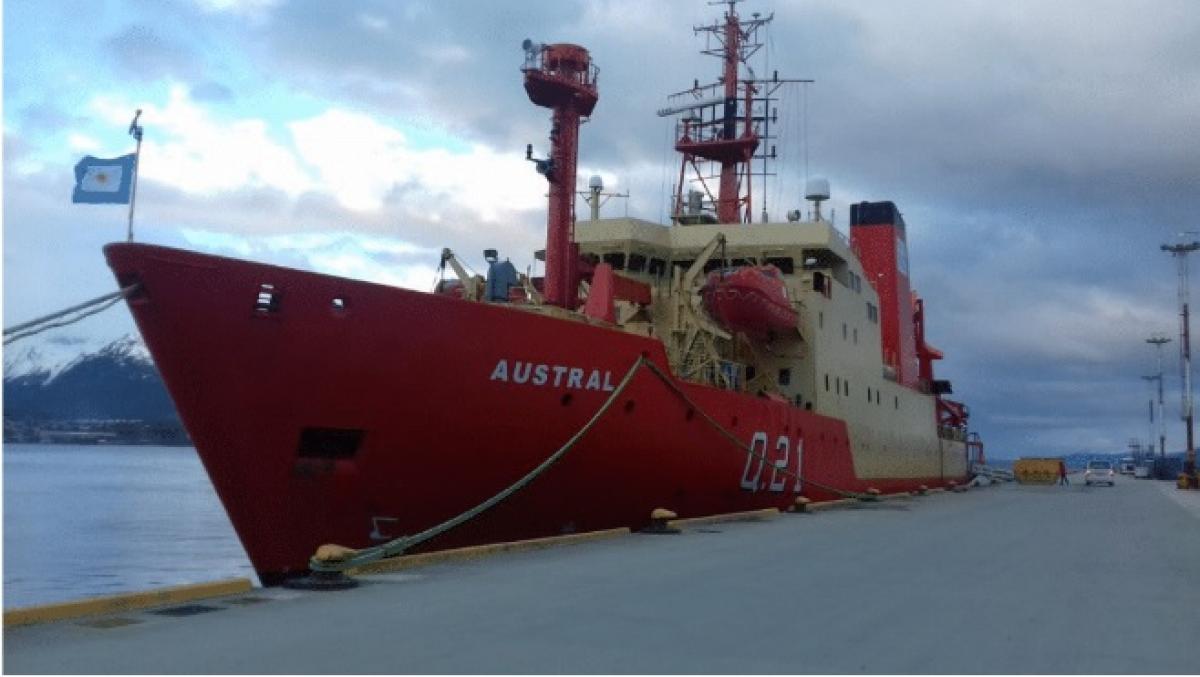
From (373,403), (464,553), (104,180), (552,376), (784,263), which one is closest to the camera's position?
(104,180)

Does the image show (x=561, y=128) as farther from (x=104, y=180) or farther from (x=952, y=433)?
(x=952, y=433)

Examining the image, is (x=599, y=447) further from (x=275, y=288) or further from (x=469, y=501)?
(x=275, y=288)

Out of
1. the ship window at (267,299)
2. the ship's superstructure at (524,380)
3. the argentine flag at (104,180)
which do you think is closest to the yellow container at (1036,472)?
the ship's superstructure at (524,380)

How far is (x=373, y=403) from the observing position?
34.6 feet

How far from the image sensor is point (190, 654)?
17.7 feet

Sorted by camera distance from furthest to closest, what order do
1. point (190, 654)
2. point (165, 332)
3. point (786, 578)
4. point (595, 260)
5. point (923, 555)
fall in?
point (595, 260), point (923, 555), point (165, 332), point (786, 578), point (190, 654)

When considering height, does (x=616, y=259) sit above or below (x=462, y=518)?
above

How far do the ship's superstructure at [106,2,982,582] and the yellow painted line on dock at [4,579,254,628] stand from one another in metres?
2.58

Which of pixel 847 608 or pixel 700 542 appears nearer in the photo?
pixel 847 608

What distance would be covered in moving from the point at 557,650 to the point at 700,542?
639 cm

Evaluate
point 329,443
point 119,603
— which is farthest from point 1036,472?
point 119,603

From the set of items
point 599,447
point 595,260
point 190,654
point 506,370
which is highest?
point 595,260

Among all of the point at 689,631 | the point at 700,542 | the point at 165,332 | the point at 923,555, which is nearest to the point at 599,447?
the point at 700,542

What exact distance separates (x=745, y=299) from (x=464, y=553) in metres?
9.03
